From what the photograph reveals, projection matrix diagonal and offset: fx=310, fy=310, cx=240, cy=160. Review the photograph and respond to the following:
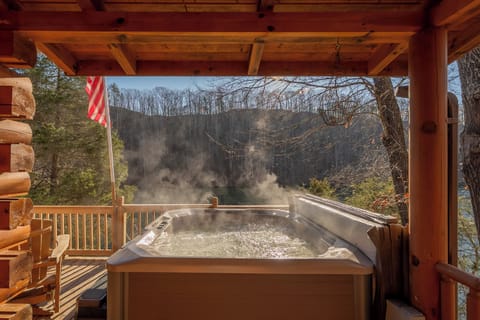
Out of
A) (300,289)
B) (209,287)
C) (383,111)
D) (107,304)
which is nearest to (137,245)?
(107,304)

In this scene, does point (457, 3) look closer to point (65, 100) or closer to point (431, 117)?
point (431, 117)

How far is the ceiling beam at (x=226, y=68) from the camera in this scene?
252 cm

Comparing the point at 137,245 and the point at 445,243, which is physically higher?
the point at 445,243

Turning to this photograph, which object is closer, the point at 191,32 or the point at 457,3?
the point at 457,3

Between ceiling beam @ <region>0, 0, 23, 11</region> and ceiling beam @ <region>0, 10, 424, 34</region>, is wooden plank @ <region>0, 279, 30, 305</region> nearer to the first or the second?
ceiling beam @ <region>0, 10, 424, 34</region>

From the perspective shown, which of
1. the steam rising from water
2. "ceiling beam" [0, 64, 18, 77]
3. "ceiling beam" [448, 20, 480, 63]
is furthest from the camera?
the steam rising from water

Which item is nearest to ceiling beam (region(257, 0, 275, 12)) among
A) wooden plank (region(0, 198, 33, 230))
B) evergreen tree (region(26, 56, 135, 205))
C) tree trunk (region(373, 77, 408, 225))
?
wooden plank (region(0, 198, 33, 230))

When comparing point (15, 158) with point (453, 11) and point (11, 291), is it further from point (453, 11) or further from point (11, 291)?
point (453, 11)

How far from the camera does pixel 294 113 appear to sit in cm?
684

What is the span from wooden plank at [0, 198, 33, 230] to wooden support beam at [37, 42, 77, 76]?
1.08 metres

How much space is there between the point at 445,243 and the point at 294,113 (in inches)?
208

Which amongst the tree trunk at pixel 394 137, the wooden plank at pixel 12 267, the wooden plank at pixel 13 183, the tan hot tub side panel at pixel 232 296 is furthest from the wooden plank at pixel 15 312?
the tree trunk at pixel 394 137

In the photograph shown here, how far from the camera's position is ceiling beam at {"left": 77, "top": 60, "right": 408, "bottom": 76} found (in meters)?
2.52

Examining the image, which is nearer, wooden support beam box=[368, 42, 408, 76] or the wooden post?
the wooden post
